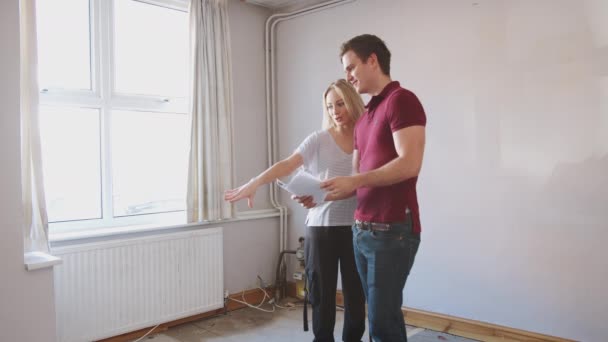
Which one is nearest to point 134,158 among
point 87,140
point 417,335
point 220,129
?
point 87,140

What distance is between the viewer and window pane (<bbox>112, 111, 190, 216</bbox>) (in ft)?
11.0

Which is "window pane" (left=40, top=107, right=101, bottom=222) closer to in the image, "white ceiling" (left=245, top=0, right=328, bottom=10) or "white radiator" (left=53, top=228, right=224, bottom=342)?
"white radiator" (left=53, top=228, right=224, bottom=342)

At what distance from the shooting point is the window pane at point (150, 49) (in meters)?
3.36

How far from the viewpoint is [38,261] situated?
2332 millimetres

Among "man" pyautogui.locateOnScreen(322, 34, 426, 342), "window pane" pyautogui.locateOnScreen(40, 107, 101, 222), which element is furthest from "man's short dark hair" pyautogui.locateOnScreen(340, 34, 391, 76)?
"window pane" pyautogui.locateOnScreen(40, 107, 101, 222)

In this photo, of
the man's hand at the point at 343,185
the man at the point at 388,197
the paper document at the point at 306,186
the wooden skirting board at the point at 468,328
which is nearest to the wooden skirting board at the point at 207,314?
the wooden skirting board at the point at 468,328

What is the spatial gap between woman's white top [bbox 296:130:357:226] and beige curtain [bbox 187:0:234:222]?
1518 millimetres

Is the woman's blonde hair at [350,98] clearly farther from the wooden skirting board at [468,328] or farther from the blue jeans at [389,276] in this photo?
the wooden skirting board at [468,328]

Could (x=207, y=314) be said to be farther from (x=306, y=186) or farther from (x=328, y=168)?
(x=306, y=186)

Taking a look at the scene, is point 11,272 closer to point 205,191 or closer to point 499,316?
point 205,191

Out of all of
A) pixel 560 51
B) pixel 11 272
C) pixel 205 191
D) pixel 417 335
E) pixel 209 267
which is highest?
pixel 560 51

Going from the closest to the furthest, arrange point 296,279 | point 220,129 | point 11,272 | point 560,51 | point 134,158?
point 11,272 < point 560,51 < point 134,158 < point 220,129 < point 296,279

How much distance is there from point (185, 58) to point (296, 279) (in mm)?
1918

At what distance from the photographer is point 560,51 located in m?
2.77
